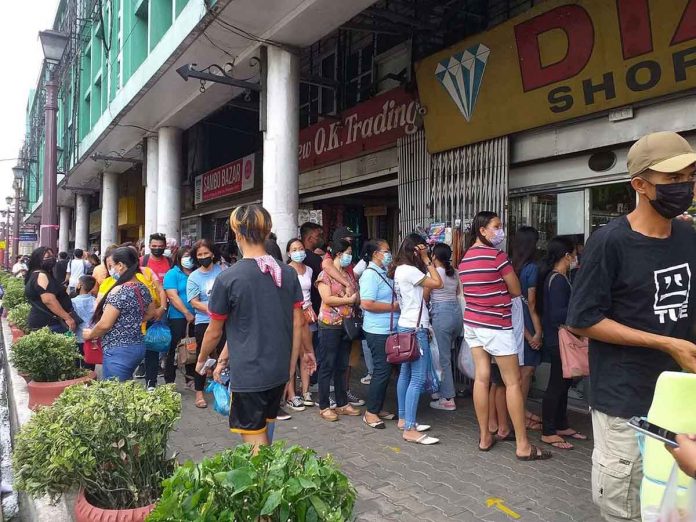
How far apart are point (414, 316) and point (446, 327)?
118 centimetres

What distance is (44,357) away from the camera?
4.98 m

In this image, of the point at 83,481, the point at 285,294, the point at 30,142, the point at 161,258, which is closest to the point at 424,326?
the point at 285,294

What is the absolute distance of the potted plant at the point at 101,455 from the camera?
105 inches

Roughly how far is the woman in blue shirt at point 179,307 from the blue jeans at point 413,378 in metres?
2.70

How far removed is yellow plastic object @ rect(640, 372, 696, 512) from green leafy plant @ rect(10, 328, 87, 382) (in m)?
5.13

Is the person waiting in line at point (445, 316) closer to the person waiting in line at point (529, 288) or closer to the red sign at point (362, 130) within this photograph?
the person waiting in line at point (529, 288)

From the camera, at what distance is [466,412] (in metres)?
5.55

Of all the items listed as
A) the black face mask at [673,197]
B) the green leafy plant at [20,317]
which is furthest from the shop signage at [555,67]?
the green leafy plant at [20,317]

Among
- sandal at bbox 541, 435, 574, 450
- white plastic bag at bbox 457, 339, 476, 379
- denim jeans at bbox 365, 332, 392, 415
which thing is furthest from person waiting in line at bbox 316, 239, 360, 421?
sandal at bbox 541, 435, 574, 450

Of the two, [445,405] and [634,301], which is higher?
[634,301]

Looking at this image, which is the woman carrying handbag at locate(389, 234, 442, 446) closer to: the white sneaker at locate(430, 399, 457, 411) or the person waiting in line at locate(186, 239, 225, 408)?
the white sneaker at locate(430, 399, 457, 411)

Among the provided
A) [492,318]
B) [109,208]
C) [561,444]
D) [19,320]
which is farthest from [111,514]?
[109,208]

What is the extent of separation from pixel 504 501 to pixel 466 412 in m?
2.07

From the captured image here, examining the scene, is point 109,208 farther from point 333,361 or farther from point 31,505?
point 31,505
